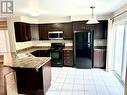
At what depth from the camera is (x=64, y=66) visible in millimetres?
6234

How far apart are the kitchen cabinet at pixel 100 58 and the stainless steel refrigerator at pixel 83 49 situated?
219 millimetres

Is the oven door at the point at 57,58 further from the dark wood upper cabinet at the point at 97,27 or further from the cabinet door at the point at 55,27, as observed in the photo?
the dark wood upper cabinet at the point at 97,27

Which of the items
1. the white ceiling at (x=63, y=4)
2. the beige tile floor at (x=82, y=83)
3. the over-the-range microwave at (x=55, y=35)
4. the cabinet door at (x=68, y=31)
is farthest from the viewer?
the over-the-range microwave at (x=55, y=35)

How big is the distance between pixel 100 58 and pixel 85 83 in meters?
1.81

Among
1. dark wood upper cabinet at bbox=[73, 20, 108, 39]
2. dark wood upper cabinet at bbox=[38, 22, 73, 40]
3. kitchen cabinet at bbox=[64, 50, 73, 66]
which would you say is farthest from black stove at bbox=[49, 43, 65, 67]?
dark wood upper cabinet at bbox=[73, 20, 108, 39]

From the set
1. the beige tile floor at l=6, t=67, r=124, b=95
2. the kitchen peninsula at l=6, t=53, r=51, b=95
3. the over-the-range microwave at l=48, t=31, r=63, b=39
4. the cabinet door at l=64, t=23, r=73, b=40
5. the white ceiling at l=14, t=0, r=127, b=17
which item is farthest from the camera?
the over-the-range microwave at l=48, t=31, r=63, b=39

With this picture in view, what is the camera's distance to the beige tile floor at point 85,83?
3.69 metres

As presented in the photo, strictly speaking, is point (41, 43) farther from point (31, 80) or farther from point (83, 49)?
point (31, 80)

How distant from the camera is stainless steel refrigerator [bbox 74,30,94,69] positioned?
221 inches

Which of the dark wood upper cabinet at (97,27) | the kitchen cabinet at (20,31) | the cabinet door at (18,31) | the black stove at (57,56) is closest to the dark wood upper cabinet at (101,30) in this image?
the dark wood upper cabinet at (97,27)

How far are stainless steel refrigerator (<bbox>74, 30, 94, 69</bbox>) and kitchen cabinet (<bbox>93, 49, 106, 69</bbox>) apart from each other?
0.72ft

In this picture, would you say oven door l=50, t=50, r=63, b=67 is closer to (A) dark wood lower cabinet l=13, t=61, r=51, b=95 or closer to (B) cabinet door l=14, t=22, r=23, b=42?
(B) cabinet door l=14, t=22, r=23, b=42

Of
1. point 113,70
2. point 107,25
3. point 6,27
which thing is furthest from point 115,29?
point 6,27

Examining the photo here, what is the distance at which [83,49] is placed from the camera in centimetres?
573
